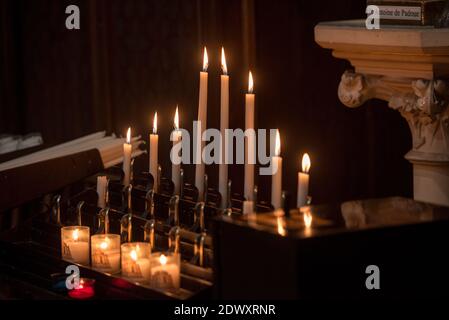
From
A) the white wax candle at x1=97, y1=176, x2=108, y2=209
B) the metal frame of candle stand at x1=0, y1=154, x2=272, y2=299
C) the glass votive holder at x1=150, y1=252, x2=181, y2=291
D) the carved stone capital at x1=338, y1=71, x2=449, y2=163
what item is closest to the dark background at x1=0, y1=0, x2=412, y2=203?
the carved stone capital at x1=338, y1=71, x2=449, y2=163

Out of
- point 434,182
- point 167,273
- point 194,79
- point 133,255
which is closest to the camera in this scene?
point 167,273

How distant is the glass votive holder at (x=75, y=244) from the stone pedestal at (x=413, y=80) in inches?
34.5

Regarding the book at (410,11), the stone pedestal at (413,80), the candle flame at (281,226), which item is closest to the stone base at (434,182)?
the stone pedestal at (413,80)

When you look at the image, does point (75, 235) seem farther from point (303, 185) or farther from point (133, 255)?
point (303, 185)

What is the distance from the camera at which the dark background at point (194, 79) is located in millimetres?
3580

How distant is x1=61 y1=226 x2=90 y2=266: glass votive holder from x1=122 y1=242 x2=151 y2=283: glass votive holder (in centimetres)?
15

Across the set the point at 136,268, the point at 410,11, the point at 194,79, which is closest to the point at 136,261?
the point at 136,268

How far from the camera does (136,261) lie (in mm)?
2191

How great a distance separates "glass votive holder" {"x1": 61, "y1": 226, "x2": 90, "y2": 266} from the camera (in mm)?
2375

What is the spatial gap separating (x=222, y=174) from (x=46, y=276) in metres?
0.52

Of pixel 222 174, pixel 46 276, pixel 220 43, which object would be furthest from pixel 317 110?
pixel 46 276

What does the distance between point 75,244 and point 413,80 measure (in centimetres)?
99
